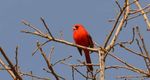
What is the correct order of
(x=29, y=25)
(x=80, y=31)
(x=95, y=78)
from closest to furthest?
(x=95, y=78), (x=29, y=25), (x=80, y=31)

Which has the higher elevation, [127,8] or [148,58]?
[127,8]

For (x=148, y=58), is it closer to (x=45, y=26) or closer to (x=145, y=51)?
(x=145, y=51)

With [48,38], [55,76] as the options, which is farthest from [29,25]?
[55,76]

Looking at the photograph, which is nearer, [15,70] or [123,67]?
[15,70]

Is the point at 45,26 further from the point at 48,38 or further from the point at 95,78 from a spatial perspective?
the point at 95,78

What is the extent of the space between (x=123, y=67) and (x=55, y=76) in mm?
538

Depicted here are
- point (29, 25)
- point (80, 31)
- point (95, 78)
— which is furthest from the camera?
point (80, 31)

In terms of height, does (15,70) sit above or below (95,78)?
above

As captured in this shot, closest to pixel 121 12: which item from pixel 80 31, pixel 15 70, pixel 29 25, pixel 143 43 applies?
pixel 143 43

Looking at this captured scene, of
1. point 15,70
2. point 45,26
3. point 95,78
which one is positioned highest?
point 45,26

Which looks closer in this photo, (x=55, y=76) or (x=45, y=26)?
(x=55, y=76)

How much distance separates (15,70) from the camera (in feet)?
8.77

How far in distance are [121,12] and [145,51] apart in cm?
67

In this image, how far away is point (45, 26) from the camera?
129 inches
